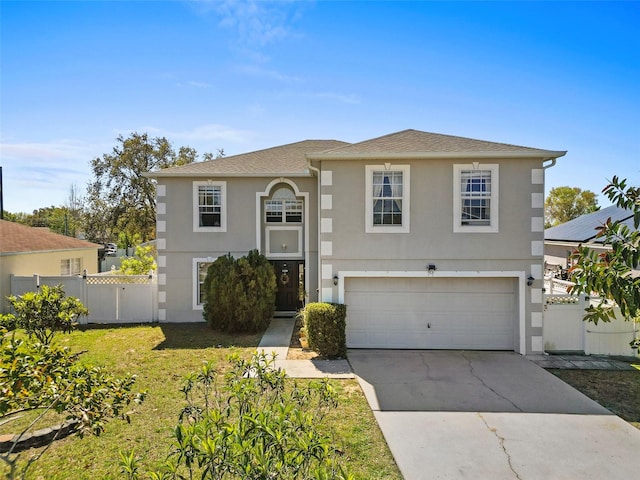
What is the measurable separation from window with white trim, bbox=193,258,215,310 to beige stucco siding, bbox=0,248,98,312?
7.13 m

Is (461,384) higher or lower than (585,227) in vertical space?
lower

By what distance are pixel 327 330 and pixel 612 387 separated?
645 centimetres

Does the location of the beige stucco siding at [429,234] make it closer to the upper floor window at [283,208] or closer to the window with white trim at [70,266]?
the upper floor window at [283,208]

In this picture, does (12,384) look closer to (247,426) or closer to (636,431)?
(247,426)

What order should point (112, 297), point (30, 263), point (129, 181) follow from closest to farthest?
point (112, 297) < point (30, 263) < point (129, 181)

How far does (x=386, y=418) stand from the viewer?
249 inches

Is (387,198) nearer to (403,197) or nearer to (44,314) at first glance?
(403,197)

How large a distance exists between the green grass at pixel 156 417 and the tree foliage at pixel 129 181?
22.4 m

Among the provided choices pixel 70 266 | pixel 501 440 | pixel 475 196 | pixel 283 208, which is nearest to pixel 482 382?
pixel 501 440

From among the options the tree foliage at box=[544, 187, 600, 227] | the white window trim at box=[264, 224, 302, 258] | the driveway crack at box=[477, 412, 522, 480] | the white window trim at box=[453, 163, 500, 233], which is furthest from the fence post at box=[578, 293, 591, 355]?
the tree foliage at box=[544, 187, 600, 227]

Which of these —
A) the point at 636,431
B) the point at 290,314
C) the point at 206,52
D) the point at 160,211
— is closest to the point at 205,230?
the point at 160,211

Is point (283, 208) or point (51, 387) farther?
point (283, 208)

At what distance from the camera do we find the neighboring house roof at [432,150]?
975cm

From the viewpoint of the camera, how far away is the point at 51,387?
2922 mm
